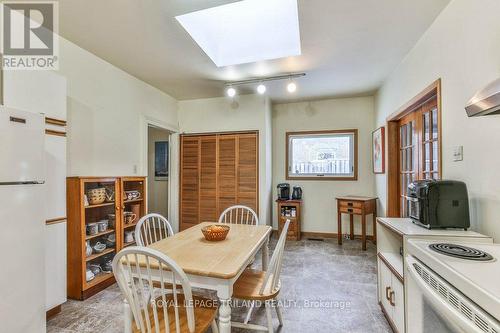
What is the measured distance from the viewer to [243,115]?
418cm

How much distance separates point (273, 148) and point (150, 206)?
10.3 feet

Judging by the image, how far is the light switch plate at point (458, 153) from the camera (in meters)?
1.74

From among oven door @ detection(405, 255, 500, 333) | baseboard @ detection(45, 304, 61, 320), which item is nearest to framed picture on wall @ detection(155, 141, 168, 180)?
baseboard @ detection(45, 304, 61, 320)

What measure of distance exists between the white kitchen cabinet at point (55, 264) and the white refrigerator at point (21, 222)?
15.3 inches

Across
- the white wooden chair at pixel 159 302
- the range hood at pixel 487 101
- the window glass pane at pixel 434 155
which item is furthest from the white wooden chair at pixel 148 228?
the window glass pane at pixel 434 155

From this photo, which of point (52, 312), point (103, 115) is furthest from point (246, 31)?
point (52, 312)

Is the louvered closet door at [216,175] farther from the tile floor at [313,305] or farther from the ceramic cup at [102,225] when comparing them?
the ceramic cup at [102,225]

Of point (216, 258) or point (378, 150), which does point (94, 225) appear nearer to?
point (216, 258)

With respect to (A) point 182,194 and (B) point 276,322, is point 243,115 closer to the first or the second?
(A) point 182,194

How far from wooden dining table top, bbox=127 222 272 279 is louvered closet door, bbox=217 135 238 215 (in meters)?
1.97

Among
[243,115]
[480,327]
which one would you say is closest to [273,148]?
[243,115]

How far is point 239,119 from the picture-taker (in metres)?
4.20

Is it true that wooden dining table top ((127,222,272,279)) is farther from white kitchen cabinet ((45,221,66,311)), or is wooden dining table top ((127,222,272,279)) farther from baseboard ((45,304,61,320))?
baseboard ((45,304,61,320))

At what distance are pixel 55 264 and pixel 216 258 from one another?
1.65 meters
